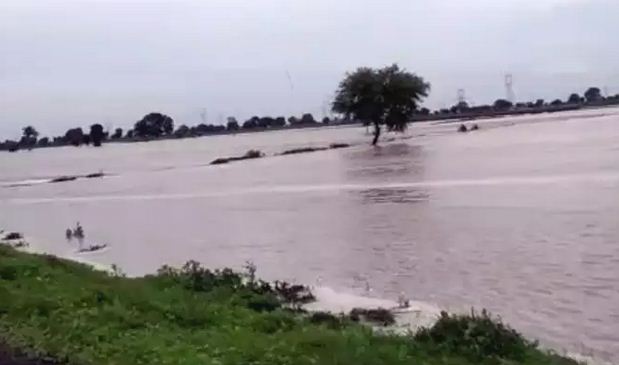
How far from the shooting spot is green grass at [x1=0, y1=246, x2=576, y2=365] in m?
9.19

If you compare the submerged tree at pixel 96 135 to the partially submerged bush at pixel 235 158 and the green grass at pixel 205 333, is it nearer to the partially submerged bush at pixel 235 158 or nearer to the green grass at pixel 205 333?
the partially submerged bush at pixel 235 158

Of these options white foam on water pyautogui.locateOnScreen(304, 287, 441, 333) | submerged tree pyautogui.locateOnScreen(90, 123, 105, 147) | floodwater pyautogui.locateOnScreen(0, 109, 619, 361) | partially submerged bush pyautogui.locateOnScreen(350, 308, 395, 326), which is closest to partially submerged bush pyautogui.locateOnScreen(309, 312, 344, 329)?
partially submerged bush pyautogui.locateOnScreen(350, 308, 395, 326)

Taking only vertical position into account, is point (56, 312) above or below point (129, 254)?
above

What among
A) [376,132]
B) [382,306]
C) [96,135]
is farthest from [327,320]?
[96,135]

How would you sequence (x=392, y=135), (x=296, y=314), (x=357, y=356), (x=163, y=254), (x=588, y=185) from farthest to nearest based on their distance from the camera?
→ (x=392, y=135) → (x=588, y=185) → (x=163, y=254) → (x=296, y=314) → (x=357, y=356)

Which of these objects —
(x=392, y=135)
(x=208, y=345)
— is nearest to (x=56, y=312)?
(x=208, y=345)

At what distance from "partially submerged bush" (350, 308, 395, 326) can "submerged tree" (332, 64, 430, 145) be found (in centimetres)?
7752

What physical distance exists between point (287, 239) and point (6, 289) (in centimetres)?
1323

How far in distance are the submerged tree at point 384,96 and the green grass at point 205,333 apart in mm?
78035

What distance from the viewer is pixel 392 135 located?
119m

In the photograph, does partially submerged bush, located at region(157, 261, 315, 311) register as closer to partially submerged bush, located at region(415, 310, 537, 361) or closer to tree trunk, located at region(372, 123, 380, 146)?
partially submerged bush, located at region(415, 310, 537, 361)

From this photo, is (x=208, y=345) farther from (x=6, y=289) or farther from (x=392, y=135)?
(x=392, y=135)

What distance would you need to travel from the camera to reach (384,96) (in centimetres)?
9138

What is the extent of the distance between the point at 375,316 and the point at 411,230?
13078 mm
